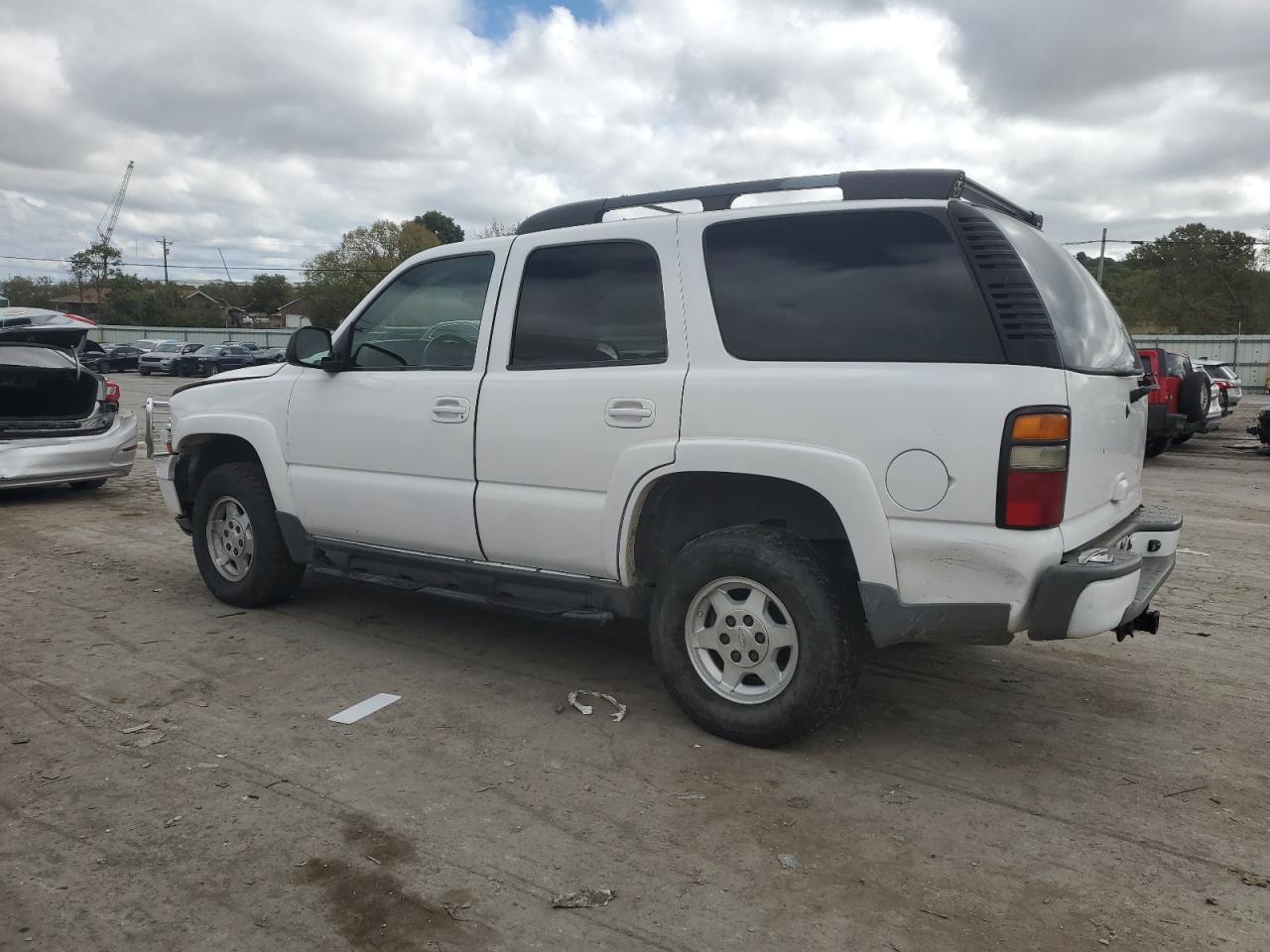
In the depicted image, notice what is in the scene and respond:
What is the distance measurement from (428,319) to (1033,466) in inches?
116

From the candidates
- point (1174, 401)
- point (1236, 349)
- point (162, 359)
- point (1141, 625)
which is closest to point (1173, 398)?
point (1174, 401)

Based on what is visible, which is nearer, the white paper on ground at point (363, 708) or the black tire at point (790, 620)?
the black tire at point (790, 620)

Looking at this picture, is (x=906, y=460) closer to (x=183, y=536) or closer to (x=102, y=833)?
(x=102, y=833)

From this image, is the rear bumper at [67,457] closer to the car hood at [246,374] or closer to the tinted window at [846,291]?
the car hood at [246,374]

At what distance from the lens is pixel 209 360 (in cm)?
4159

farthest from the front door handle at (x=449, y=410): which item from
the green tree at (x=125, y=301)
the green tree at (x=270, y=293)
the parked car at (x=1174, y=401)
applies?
the green tree at (x=270, y=293)

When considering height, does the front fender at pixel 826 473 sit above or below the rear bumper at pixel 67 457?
above

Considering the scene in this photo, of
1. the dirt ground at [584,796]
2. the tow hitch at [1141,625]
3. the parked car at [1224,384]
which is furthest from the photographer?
the parked car at [1224,384]

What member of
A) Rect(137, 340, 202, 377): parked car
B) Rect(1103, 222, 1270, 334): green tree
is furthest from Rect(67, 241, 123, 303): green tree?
Rect(1103, 222, 1270, 334): green tree

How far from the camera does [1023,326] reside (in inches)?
129

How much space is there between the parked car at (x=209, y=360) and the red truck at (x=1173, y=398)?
35.7 meters

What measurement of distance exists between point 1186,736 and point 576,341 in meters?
2.99

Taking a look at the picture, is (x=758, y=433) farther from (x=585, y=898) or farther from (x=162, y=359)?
(x=162, y=359)

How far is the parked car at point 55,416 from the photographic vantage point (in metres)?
8.99
